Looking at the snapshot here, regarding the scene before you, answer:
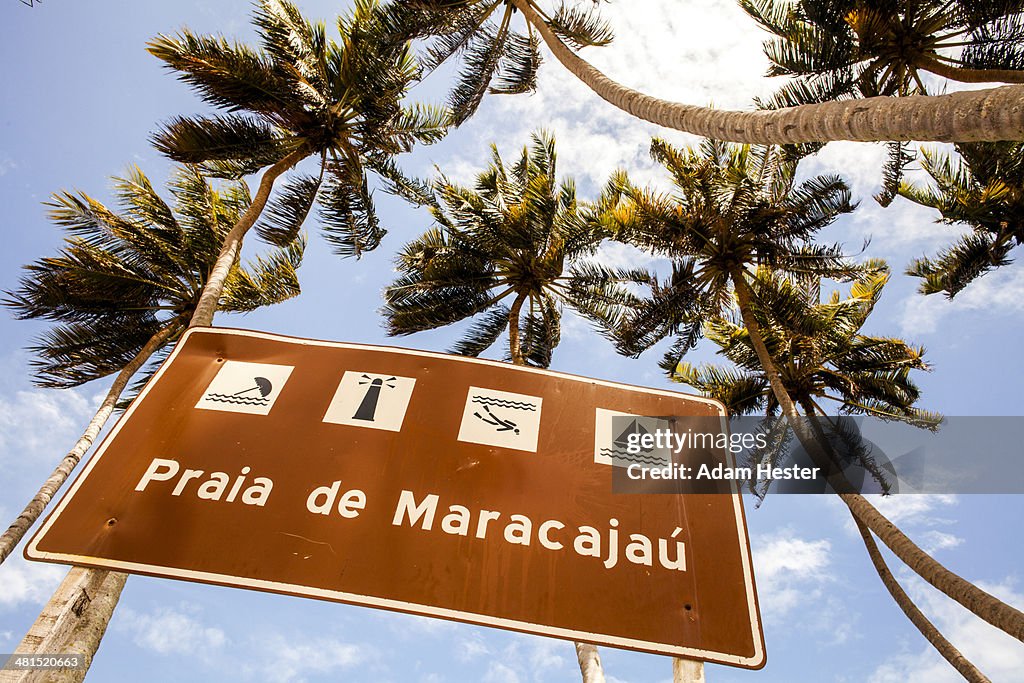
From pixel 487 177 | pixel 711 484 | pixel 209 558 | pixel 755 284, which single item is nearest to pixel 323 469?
pixel 209 558

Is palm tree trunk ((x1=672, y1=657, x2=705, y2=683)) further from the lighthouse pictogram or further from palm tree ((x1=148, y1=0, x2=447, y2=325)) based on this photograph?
palm tree ((x1=148, y1=0, x2=447, y2=325))

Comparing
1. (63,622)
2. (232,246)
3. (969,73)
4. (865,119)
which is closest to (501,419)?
(63,622)

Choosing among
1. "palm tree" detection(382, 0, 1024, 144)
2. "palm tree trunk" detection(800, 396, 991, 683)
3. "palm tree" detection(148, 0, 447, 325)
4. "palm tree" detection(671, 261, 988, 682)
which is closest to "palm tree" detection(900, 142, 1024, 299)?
"palm tree" detection(671, 261, 988, 682)

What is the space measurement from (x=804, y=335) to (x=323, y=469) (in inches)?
529

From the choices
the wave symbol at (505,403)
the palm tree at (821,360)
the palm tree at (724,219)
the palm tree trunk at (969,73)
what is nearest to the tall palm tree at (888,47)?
the palm tree trunk at (969,73)

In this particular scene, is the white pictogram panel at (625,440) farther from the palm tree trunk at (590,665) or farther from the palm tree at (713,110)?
the palm tree trunk at (590,665)

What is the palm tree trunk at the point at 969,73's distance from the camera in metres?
8.95

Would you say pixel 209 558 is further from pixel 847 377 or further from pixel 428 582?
pixel 847 377

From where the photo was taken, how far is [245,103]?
10.3 meters

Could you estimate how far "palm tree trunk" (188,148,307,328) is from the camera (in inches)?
324

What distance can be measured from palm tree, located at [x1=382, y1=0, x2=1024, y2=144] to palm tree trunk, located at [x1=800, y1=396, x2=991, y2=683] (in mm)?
9903

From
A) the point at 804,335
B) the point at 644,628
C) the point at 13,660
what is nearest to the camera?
the point at 644,628

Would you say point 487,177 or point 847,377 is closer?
point 487,177

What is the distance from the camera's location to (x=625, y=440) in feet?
8.05
